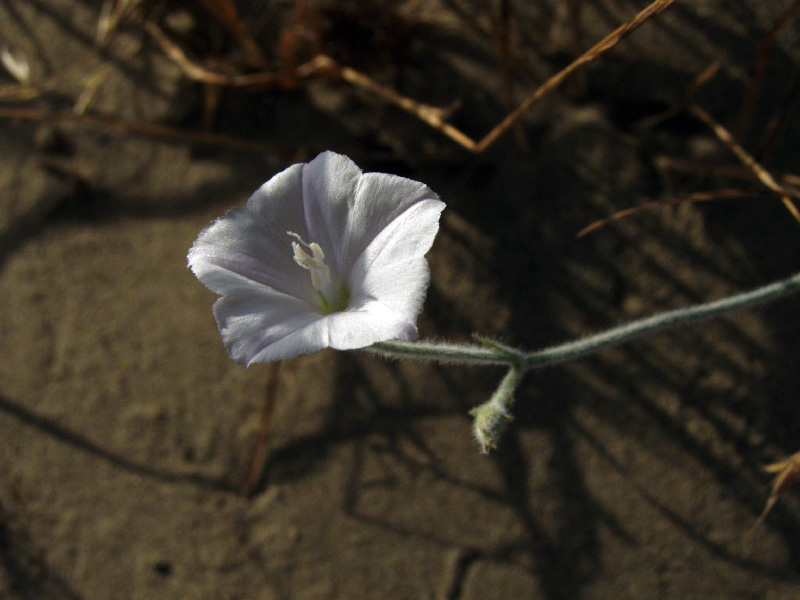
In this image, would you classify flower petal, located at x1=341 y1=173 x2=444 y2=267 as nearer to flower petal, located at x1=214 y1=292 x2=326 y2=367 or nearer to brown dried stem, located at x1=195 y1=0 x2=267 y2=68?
flower petal, located at x1=214 y1=292 x2=326 y2=367

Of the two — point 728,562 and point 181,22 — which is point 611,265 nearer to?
point 728,562

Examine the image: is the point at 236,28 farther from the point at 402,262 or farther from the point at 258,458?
the point at 258,458

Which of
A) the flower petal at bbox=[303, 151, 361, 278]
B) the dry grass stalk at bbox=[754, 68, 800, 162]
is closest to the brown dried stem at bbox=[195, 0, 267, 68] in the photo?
the flower petal at bbox=[303, 151, 361, 278]

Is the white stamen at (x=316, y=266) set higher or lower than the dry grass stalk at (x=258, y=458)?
higher

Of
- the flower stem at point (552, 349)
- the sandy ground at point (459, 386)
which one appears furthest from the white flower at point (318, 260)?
the sandy ground at point (459, 386)

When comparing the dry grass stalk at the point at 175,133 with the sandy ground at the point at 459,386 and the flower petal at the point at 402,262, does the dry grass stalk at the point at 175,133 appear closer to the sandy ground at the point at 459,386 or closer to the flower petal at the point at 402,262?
the sandy ground at the point at 459,386

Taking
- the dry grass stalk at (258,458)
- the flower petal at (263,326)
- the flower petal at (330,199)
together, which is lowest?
the dry grass stalk at (258,458)

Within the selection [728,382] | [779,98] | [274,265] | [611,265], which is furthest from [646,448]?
[274,265]
